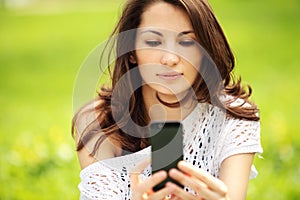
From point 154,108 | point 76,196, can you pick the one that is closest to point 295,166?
point 76,196

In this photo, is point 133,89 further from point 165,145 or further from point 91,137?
point 165,145

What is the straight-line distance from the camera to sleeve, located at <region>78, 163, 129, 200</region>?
2.81 metres

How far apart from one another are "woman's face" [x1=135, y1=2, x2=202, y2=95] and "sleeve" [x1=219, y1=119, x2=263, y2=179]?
0.83 feet

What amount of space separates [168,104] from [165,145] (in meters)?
0.62

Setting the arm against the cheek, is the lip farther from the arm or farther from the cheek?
the arm

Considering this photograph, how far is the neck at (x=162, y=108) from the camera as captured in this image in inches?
113

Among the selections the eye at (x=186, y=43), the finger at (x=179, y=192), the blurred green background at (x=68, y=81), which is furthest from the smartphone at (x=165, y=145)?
the blurred green background at (x=68, y=81)

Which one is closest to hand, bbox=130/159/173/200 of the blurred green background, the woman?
the woman

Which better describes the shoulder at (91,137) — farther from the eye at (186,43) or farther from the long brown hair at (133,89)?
the eye at (186,43)

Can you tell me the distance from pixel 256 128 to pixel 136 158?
49 cm

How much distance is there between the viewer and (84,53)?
8188 mm

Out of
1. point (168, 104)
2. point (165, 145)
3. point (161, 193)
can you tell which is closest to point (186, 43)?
point (168, 104)

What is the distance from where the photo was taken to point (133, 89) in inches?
113

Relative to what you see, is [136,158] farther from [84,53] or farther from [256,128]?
[84,53]
